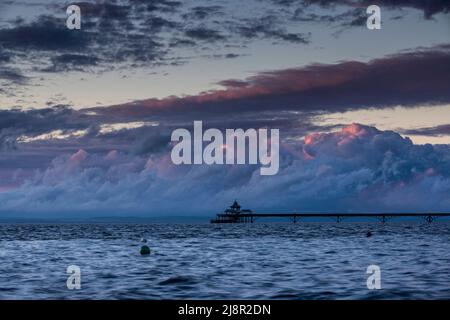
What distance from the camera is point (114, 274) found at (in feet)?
143

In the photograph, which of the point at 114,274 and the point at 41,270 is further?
the point at 41,270

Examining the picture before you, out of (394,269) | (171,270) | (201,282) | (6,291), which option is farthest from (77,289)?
(394,269)

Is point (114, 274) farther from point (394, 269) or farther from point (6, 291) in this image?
point (394, 269)

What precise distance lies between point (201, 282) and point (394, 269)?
16.7m
